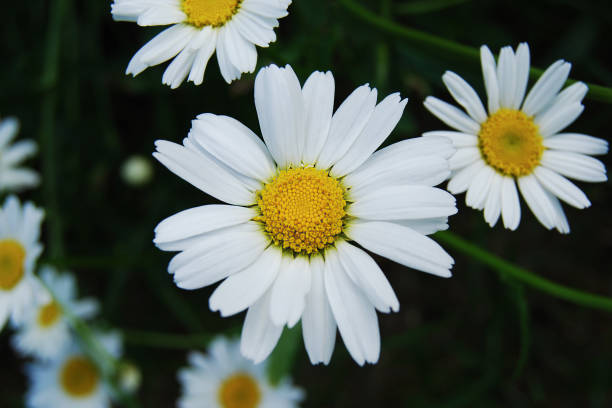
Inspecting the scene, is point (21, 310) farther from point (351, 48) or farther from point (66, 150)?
point (351, 48)

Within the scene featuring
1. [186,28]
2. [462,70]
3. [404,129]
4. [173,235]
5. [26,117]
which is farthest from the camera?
[26,117]

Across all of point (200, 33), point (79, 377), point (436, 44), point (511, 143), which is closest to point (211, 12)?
point (200, 33)

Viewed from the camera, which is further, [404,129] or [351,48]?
[351,48]

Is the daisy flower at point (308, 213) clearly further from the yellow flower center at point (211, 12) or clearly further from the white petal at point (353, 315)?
the yellow flower center at point (211, 12)

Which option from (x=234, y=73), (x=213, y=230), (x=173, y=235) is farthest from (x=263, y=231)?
(x=234, y=73)

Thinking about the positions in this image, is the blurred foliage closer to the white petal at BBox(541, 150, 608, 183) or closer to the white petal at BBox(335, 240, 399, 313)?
the white petal at BBox(541, 150, 608, 183)

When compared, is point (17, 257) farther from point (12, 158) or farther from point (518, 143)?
point (518, 143)

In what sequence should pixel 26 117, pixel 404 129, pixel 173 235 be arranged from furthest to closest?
pixel 26 117 < pixel 404 129 < pixel 173 235
